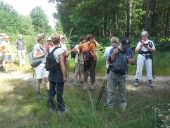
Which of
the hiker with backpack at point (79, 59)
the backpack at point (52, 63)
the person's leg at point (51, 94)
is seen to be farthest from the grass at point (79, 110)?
the backpack at point (52, 63)

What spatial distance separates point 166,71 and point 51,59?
8.27 metres

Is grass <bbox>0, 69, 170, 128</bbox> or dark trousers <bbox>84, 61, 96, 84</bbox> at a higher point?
dark trousers <bbox>84, 61, 96, 84</bbox>

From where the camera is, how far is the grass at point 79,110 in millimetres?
6262

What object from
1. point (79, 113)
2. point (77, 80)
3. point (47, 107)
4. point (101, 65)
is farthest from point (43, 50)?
point (101, 65)

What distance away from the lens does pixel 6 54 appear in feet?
55.1

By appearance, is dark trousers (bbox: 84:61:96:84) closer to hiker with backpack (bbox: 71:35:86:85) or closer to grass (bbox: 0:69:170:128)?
hiker with backpack (bbox: 71:35:86:85)

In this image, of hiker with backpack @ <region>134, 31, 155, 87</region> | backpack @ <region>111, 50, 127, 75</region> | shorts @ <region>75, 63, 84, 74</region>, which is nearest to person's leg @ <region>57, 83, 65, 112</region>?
backpack @ <region>111, 50, 127, 75</region>

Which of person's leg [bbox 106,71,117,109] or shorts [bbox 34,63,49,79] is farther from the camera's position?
shorts [bbox 34,63,49,79]

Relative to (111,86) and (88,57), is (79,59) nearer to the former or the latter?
(88,57)

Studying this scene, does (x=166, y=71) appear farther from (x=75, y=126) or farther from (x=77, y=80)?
(x=75, y=126)

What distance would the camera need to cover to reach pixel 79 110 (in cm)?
670

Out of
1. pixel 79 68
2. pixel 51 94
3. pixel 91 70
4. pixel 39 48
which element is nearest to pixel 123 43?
pixel 51 94

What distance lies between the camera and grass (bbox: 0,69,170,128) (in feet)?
20.5

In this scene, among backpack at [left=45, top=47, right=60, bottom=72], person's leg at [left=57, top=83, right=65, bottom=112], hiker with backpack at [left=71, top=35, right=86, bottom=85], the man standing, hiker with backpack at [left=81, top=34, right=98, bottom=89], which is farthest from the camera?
the man standing
